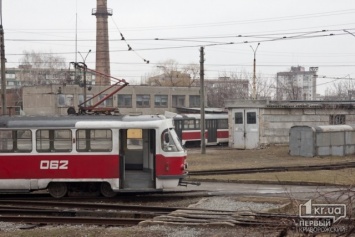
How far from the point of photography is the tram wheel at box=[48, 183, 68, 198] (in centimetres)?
1734

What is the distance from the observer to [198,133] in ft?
158

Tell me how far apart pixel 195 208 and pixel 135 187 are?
325 cm

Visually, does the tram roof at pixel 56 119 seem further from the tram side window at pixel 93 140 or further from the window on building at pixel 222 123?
the window on building at pixel 222 123

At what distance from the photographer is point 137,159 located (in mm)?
17828

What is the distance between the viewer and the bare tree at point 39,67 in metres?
108

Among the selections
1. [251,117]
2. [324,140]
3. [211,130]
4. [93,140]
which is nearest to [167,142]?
[93,140]

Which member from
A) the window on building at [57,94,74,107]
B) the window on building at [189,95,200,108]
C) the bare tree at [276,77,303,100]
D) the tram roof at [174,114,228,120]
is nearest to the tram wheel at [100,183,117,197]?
the tram roof at [174,114,228,120]

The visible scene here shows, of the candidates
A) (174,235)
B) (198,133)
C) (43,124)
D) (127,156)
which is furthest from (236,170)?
(198,133)

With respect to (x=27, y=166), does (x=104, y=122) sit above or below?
above

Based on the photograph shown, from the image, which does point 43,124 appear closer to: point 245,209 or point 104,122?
point 104,122

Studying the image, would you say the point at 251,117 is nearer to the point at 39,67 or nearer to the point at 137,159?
the point at 137,159

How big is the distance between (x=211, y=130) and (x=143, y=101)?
2837cm

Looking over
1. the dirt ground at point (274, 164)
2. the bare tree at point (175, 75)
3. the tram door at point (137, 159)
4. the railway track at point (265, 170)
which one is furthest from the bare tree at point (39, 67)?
the tram door at point (137, 159)

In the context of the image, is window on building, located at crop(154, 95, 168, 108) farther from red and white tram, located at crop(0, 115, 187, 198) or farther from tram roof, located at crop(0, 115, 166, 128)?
red and white tram, located at crop(0, 115, 187, 198)
